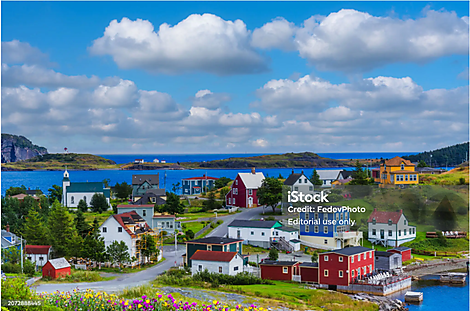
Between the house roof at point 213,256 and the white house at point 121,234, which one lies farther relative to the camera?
the white house at point 121,234

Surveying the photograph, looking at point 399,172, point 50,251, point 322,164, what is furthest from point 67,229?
point 322,164

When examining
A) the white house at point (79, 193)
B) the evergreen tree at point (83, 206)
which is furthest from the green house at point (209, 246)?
the white house at point (79, 193)

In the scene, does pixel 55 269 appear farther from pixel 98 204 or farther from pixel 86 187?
pixel 86 187

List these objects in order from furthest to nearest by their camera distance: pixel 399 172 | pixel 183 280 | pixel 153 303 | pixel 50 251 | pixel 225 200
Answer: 1. pixel 225 200
2. pixel 399 172
3. pixel 50 251
4. pixel 183 280
5. pixel 153 303

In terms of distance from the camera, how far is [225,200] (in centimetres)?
5928

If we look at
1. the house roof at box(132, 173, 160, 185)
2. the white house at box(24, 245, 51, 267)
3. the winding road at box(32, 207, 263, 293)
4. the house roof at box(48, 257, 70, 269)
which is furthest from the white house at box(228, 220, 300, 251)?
the house roof at box(132, 173, 160, 185)

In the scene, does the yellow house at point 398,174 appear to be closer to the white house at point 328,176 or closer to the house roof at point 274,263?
the white house at point 328,176

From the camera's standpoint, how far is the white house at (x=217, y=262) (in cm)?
2917

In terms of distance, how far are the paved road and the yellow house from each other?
29.7 metres

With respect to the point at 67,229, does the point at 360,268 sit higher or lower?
lower

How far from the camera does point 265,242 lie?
38562mm

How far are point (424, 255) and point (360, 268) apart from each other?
11.8m

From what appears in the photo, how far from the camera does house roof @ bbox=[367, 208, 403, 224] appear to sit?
40.9m

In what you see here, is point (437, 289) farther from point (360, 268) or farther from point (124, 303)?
point (124, 303)
